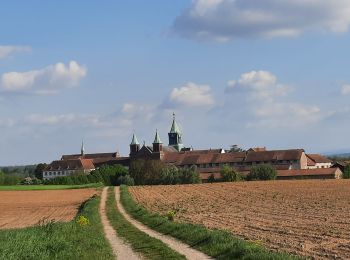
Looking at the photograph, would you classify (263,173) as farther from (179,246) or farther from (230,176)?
(179,246)

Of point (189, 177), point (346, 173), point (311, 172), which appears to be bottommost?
point (346, 173)

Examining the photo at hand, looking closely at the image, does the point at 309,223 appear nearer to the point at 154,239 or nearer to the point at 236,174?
the point at 154,239

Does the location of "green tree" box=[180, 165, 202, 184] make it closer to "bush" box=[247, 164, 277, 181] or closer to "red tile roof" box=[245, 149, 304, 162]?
"bush" box=[247, 164, 277, 181]

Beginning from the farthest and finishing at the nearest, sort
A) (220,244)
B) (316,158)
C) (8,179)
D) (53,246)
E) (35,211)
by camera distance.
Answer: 1. (316,158)
2. (8,179)
3. (35,211)
4. (53,246)
5. (220,244)

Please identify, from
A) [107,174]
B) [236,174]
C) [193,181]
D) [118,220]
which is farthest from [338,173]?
[118,220]

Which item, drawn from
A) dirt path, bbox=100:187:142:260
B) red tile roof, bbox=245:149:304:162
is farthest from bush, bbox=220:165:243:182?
dirt path, bbox=100:187:142:260

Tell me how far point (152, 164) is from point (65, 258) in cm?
11951

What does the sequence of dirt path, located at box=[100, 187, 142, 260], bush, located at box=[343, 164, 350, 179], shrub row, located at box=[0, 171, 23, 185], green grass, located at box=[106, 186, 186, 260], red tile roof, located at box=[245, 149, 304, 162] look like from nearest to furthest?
green grass, located at box=[106, 186, 186, 260]
dirt path, located at box=[100, 187, 142, 260]
bush, located at box=[343, 164, 350, 179]
shrub row, located at box=[0, 171, 23, 185]
red tile roof, located at box=[245, 149, 304, 162]

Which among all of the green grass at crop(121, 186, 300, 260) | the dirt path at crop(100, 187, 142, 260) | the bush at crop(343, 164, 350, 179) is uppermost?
the bush at crop(343, 164, 350, 179)

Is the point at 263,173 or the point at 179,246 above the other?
the point at 263,173

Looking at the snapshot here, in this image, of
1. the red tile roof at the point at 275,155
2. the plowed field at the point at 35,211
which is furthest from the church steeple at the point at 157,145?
the plowed field at the point at 35,211

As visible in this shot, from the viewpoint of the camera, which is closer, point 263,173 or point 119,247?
point 119,247

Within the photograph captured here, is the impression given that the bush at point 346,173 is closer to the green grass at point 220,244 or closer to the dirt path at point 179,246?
the dirt path at point 179,246

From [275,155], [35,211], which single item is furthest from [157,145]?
[35,211]
